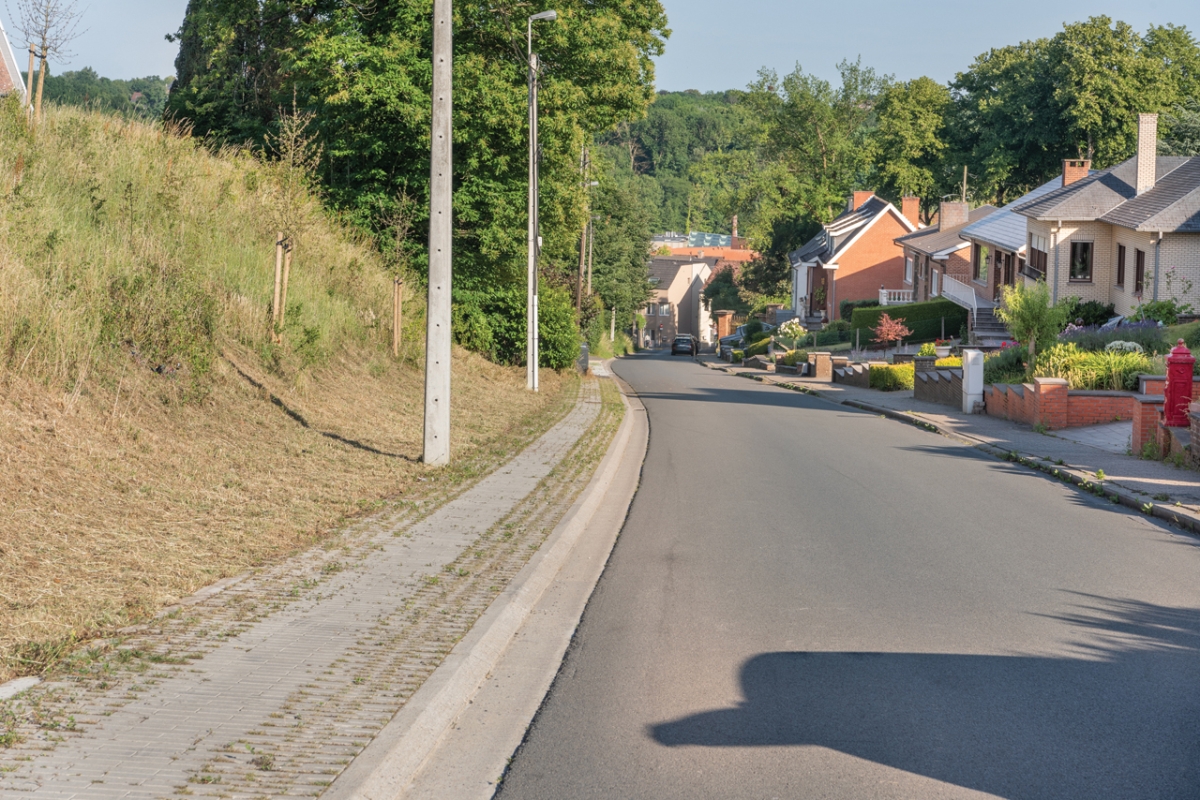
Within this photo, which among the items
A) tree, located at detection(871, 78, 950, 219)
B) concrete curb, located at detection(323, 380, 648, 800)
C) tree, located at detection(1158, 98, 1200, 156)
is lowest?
concrete curb, located at detection(323, 380, 648, 800)

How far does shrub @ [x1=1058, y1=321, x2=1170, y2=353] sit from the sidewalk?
384 cm

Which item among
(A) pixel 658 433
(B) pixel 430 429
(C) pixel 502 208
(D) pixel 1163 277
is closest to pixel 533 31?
(C) pixel 502 208

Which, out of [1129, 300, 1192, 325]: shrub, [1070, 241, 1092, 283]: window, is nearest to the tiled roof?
[1070, 241, 1092, 283]: window

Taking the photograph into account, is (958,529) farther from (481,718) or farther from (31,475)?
(31,475)

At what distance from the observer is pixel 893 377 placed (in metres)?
36.5

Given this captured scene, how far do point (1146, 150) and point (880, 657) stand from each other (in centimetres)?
3638

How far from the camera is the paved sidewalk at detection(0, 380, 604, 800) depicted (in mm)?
4598

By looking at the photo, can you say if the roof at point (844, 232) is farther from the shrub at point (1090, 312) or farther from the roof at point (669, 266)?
the roof at point (669, 266)

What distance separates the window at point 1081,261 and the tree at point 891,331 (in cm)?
1190

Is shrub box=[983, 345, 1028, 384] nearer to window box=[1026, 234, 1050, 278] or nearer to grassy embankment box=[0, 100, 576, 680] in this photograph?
window box=[1026, 234, 1050, 278]

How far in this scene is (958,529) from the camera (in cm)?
1114

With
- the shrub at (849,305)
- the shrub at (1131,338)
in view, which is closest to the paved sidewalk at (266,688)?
the shrub at (1131,338)

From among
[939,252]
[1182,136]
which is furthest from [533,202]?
[1182,136]

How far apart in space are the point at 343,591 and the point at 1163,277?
103 ft
